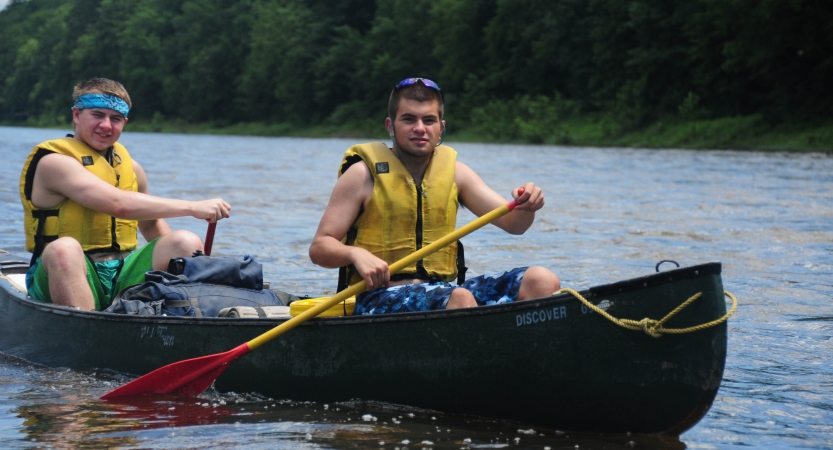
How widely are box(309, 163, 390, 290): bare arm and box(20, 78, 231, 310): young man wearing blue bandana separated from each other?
2.24 ft

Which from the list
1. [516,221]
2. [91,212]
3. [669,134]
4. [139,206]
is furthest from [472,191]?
[669,134]

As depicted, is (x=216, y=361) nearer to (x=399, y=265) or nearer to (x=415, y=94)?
(x=399, y=265)

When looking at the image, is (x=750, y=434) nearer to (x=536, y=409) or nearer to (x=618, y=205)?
(x=536, y=409)

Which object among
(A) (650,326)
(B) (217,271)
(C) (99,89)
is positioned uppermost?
(C) (99,89)

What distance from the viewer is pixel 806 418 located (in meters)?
4.14

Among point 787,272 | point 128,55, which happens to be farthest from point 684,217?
point 128,55

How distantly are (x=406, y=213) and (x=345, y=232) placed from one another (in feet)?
0.82

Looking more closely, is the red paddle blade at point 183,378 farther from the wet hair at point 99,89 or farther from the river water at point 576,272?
the wet hair at point 99,89

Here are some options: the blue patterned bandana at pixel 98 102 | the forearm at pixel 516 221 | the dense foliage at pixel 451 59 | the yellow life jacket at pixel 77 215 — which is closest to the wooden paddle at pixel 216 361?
the forearm at pixel 516 221

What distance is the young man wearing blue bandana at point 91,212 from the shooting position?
473 centimetres

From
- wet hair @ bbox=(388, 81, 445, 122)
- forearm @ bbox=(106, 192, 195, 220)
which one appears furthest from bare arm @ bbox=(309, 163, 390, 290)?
forearm @ bbox=(106, 192, 195, 220)

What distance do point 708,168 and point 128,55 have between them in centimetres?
6265

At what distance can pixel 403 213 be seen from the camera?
166 inches

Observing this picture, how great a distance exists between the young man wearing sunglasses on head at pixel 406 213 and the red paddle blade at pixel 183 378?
1.85 feet
